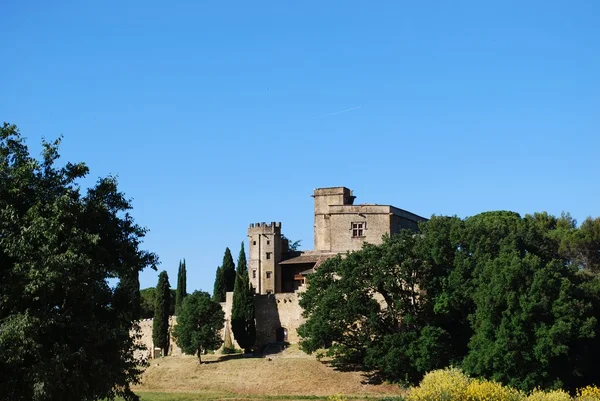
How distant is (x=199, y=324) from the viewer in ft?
202

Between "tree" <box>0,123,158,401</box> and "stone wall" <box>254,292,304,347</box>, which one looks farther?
"stone wall" <box>254,292,304,347</box>

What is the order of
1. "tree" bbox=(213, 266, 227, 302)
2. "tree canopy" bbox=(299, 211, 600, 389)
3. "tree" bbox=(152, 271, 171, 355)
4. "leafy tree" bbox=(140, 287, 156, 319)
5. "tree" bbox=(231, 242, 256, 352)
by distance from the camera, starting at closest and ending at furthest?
"tree canopy" bbox=(299, 211, 600, 389) < "tree" bbox=(231, 242, 256, 352) < "tree" bbox=(152, 271, 171, 355) < "tree" bbox=(213, 266, 227, 302) < "leafy tree" bbox=(140, 287, 156, 319)

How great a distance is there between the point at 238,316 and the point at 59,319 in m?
36.2

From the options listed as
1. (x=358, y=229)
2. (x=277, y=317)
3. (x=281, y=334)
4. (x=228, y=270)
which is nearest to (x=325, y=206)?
(x=358, y=229)

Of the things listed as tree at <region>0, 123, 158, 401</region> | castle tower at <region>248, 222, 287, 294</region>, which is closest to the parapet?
castle tower at <region>248, 222, 287, 294</region>

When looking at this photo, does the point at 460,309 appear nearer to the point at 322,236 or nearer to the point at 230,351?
the point at 230,351

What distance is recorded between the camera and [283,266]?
242 ft

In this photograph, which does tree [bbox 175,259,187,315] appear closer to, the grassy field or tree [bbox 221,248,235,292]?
tree [bbox 221,248,235,292]

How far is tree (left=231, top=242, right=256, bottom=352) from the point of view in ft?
206

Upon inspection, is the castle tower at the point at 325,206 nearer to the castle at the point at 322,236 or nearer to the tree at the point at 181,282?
the castle at the point at 322,236

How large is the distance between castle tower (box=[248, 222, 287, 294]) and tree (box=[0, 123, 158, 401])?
42.2 meters

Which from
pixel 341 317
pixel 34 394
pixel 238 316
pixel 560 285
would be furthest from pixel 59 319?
pixel 238 316

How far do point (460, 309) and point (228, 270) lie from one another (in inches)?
1018

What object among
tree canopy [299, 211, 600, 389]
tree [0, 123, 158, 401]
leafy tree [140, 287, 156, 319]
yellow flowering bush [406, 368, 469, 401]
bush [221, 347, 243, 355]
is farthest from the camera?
leafy tree [140, 287, 156, 319]
